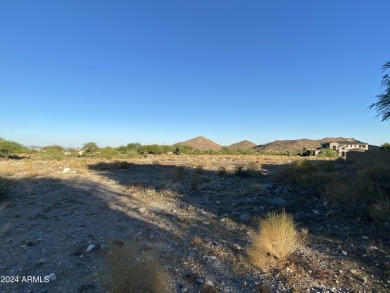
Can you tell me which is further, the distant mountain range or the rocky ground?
the distant mountain range

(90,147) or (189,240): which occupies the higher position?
(90,147)

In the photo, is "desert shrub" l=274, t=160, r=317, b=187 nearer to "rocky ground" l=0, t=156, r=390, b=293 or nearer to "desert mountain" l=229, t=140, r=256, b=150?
"rocky ground" l=0, t=156, r=390, b=293

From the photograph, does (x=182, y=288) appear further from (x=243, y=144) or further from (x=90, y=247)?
(x=243, y=144)

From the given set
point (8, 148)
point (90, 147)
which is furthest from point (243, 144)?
point (8, 148)

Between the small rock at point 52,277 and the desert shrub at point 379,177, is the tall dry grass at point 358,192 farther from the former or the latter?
the small rock at point 52,277

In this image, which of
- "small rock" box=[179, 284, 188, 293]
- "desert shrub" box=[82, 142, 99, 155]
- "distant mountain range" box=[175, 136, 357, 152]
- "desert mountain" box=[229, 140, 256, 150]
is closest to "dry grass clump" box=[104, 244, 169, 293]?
"small rock" box=[179, 284, 188, 293]

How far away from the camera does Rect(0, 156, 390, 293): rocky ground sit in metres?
4.63

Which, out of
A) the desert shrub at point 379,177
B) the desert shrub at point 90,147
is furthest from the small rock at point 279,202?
the desert shrub at point 90,147

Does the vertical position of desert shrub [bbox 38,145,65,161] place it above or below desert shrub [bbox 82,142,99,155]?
below

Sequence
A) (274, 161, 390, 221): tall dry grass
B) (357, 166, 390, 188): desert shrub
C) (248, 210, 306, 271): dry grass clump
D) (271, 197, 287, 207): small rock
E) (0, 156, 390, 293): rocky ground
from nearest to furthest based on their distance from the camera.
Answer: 1. (0, 156, 390, 293): rocky ground
2. (248, 210, 306, 271): dry grass clump
3. (274, 161, 390, 221): tall dry grass
4. (271, 197, 287, 207): small rock
5. (357, 166, 390, 188): desert shrub

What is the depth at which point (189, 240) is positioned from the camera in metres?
6.57

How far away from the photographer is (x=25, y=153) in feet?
137

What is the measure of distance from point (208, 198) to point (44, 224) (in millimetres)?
5771

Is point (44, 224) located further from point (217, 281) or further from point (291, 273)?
point (291, 273)
